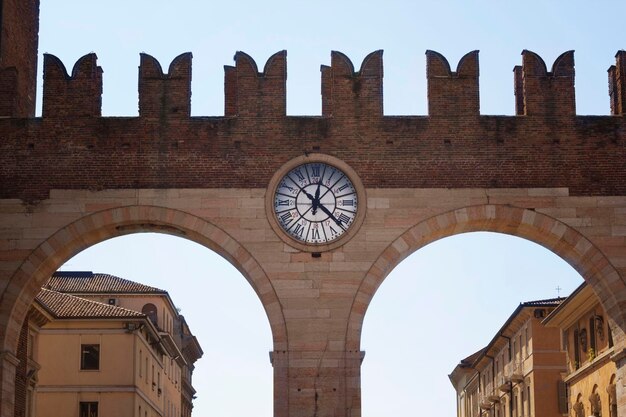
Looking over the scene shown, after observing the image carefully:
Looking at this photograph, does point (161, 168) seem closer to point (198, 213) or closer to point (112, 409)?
point (198, 213)

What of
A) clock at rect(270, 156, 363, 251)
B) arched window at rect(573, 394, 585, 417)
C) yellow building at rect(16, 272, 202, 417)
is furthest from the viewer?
yellow building at rect(16, 272, 202, 417)

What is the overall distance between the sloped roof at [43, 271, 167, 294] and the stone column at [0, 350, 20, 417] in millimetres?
39239

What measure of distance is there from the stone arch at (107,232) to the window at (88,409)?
2750 cm

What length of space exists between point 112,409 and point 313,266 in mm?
29982

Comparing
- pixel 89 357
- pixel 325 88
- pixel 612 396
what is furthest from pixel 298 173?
pixel 89 357

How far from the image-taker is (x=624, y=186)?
3281 cm

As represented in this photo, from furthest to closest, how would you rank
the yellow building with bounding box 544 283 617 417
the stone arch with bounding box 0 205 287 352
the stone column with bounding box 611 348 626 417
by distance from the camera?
the yellow building with bounding box 544 283 617 417
the stone column with bounding box 611 348 626 417
the stone arch with bounding box 0 205 287 352

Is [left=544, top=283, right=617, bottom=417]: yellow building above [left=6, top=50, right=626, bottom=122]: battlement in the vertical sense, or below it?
below

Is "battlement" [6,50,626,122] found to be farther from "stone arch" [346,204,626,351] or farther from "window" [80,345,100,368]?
"window" [80,345,100,368]

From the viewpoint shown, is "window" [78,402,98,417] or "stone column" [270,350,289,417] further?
"window" [78,402,98,417]

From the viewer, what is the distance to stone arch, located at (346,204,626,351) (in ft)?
106

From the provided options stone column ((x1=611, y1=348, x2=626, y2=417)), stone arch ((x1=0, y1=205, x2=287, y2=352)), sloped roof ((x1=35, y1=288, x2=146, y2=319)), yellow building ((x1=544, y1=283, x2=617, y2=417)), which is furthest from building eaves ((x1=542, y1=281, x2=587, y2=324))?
sloped roof ((x1=35, y1=288, x2=146, y2=319))

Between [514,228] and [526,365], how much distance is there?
1278 inches

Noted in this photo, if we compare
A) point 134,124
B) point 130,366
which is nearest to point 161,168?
point 134,124
